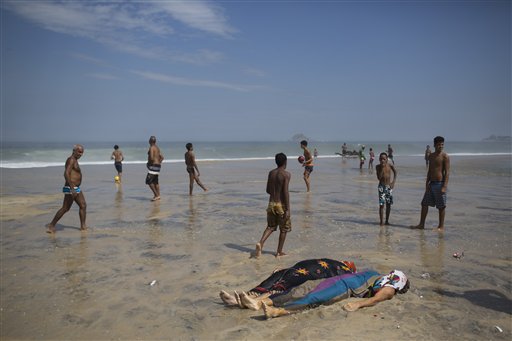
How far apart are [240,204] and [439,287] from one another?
311 inches

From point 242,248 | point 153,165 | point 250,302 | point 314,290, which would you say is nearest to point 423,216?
point 242,248

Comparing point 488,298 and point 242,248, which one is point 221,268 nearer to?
point 242,248

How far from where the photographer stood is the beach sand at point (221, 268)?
4387 mm

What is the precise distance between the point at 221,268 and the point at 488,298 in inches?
153

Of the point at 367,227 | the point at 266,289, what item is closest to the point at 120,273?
the point at 266,289

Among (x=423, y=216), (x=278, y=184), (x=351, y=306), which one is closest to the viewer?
(x=351, y=306)

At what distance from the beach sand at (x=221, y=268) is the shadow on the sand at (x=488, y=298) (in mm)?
27

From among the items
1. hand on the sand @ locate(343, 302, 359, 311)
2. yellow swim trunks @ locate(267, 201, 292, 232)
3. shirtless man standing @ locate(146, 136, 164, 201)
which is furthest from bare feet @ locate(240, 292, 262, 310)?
shirtless man standing @ locate(146, 136, 164, 201)

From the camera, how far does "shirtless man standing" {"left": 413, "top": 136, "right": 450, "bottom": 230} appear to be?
28.7ft

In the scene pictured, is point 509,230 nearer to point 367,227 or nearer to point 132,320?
point 367,227

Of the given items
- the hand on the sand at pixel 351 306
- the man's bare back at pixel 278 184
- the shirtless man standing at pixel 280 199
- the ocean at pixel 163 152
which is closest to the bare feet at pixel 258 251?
the shirtless man standing at pixel 280 199

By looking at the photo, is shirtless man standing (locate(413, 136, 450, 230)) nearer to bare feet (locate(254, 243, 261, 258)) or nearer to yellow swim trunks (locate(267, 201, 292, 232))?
yellow swim trunks (locate(267, 201, 292, 232))

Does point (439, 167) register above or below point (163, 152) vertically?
below

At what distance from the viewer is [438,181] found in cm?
889
